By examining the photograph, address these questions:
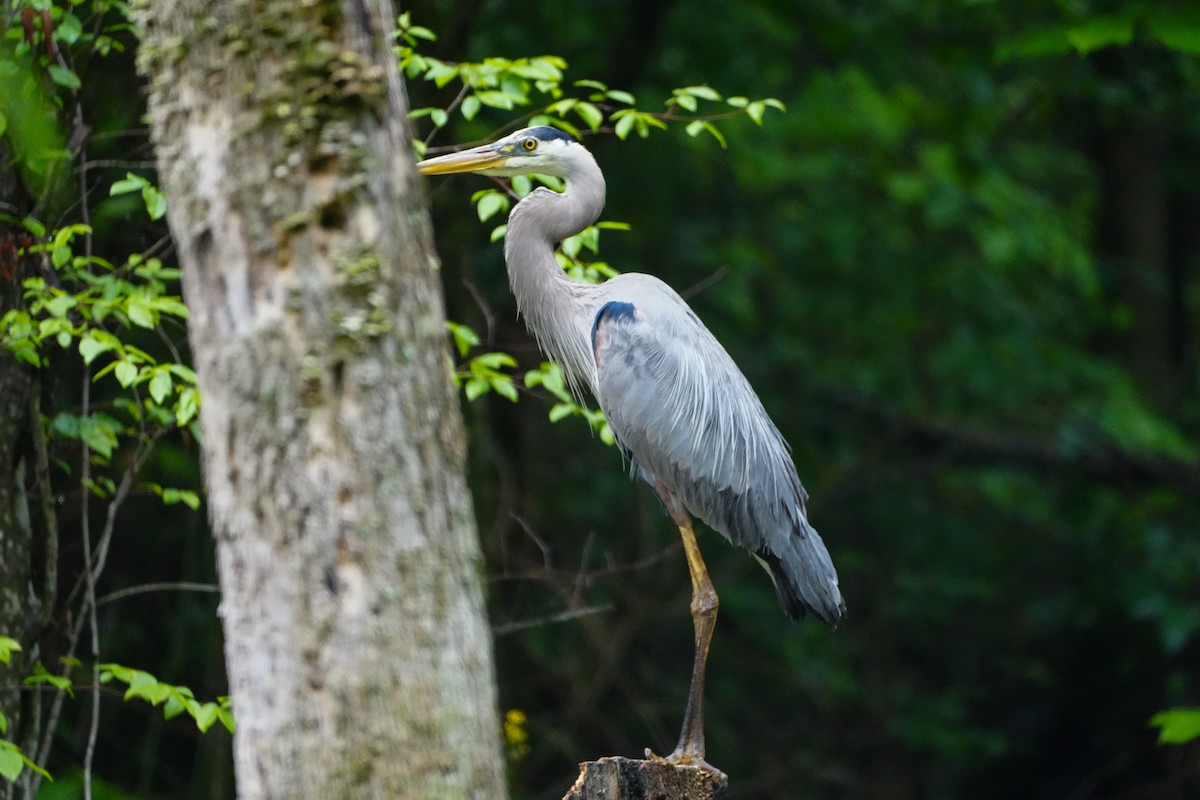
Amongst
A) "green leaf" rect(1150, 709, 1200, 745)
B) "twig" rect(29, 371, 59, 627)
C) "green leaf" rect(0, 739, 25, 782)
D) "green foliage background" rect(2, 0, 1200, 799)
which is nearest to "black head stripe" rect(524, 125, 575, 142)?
"twig" rect(29, 371, 59, 627)

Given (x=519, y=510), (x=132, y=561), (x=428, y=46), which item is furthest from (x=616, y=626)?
(x=428, y=46)

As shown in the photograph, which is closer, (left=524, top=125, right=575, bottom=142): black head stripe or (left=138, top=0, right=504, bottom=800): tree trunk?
(left=138, top=0, right=504, bottom=800): tree trunk

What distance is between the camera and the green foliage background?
7.88 meters

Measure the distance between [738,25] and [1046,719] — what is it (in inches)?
225

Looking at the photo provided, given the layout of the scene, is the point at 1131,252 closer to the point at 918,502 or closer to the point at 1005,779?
the point at 918,502

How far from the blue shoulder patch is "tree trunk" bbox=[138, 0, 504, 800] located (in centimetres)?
297

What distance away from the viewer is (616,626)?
8.30 m

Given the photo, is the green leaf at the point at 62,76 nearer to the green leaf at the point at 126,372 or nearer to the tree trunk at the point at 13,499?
the tree trunk at the point at 13,499

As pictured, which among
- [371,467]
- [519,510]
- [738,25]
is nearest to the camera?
[371,467]

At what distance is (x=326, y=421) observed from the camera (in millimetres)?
1988

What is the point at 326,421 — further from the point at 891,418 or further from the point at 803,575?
the point at 891,418

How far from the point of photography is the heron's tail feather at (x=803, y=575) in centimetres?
498

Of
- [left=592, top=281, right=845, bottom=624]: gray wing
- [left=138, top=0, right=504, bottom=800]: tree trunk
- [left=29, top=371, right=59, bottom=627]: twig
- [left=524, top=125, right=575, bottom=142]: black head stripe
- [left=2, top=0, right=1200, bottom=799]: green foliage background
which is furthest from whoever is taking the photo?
[left=2, top=0, right=1200, bottom=799]: green foliage background

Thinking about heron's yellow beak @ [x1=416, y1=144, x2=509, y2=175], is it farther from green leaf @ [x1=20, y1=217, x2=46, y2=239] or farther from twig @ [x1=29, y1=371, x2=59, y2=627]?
twig @ [x1=29, y1=371, x2=59, y2=627]
